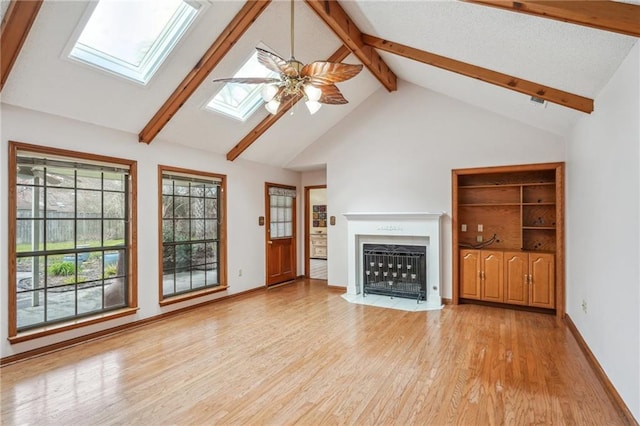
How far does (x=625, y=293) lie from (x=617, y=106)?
136 centimetres

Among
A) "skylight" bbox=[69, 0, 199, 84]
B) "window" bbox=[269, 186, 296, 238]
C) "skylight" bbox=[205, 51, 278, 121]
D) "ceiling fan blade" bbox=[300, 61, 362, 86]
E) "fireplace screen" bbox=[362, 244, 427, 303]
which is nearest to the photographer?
"ceiling fan blade" bbox=[300, 61, 362, 86]

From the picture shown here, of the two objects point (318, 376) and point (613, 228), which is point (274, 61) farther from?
point (613, 228)

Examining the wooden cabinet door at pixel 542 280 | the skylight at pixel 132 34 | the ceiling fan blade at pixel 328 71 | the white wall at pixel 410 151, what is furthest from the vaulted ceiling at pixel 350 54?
the wooden cabinet door at pixel 542 280

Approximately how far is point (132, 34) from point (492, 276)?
5.32 m

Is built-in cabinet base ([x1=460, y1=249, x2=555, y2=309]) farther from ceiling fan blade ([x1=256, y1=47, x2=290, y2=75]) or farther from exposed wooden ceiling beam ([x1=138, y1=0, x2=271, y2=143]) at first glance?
exposed wooden ceiling beam ([x1=138, y1=0, x2=271, y2=143])

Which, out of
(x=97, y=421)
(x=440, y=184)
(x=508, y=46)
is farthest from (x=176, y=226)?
Result: (x=508, y=46)

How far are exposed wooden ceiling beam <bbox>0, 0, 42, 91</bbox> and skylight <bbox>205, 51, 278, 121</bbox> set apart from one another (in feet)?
6.44

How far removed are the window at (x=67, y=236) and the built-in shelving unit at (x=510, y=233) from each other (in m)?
4.68

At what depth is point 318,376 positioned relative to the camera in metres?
2.87

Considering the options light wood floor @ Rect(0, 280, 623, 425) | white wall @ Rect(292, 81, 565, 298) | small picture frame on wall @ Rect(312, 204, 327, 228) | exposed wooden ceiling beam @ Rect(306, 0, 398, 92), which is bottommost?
light wood floor @ Rect(0, 280, 623, 425)

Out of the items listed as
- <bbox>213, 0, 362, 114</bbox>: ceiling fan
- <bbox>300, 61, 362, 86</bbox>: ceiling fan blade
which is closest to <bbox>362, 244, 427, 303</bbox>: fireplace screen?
<bbox>213, 0, 362, 114</bbox>: ceiling fan

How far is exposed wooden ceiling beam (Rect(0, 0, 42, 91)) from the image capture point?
2.43 m

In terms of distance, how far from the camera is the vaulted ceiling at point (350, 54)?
93.5 inches

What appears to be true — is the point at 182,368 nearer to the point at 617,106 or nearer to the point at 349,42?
the point at 349,42
